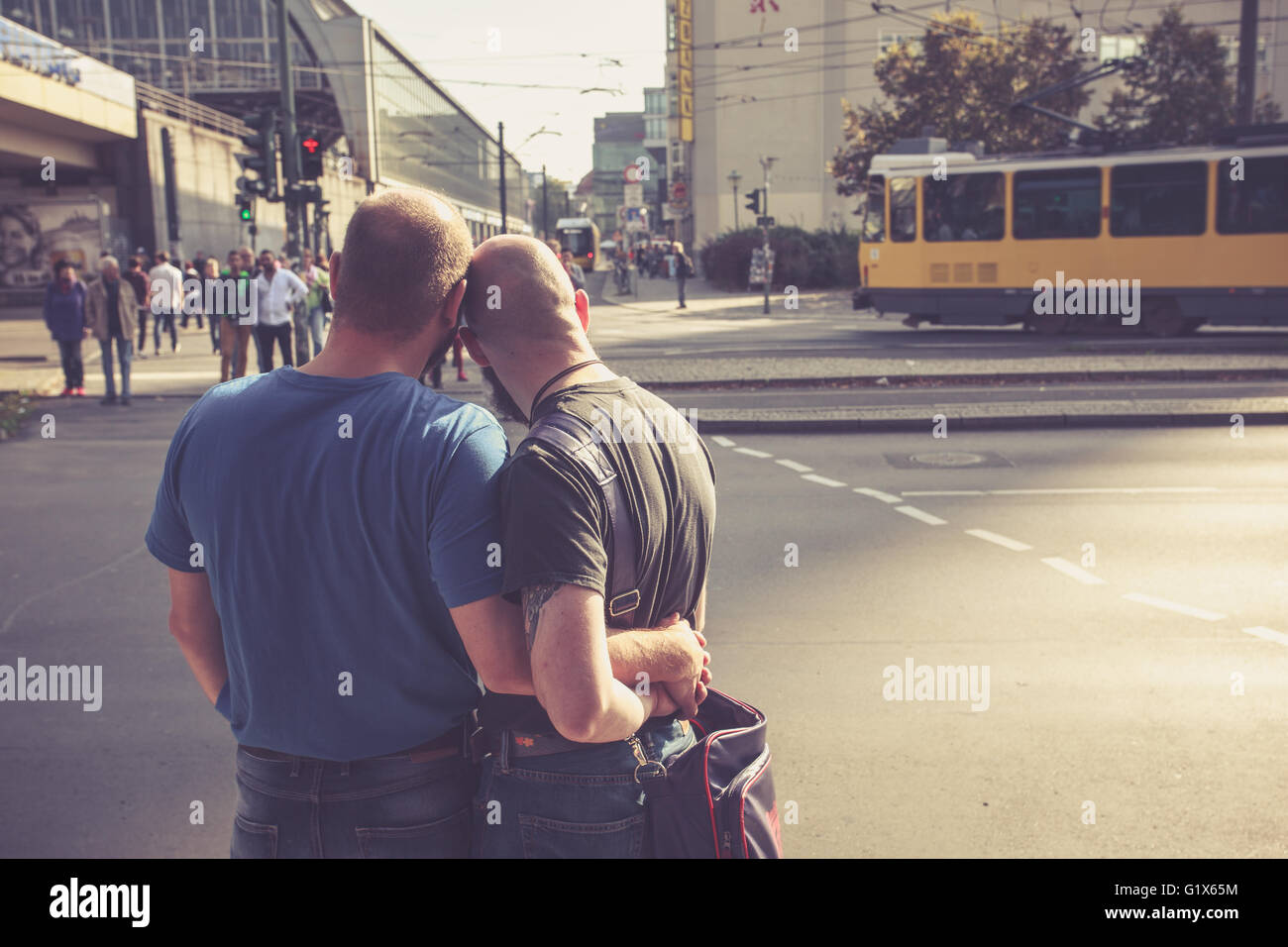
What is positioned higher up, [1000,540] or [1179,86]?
[1179,86]

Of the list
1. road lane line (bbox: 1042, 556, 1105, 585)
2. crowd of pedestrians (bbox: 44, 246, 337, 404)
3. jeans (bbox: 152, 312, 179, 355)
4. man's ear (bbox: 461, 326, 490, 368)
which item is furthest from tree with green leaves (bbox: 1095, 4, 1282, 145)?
man's ear (bbox: 461, 326, 490, 368)

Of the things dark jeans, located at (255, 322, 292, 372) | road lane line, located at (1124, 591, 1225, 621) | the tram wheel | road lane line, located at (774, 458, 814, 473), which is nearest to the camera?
road lane line, located at (1124, 591, 1225, 621)

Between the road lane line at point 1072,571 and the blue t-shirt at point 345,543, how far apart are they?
5449 mm

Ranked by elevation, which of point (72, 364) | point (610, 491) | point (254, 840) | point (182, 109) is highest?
point (182, 109)

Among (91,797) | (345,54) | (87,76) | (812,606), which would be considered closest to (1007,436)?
(812,606)

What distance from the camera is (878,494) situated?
30.7 feet

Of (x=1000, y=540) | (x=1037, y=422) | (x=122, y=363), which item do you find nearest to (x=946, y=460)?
(x=1037, y=422)

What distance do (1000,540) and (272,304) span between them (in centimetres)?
1151

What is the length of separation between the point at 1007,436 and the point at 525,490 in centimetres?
1100

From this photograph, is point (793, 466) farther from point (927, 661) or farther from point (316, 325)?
point (316, 325)

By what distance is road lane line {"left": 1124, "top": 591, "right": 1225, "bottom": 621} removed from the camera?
606 cm

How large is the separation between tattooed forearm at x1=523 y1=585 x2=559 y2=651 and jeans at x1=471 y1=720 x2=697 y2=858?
24cm

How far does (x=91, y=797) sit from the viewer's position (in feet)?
14.0

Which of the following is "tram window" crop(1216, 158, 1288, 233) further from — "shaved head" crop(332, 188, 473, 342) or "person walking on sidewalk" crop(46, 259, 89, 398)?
"shaved head" crop(332, 188, 473, 342)
